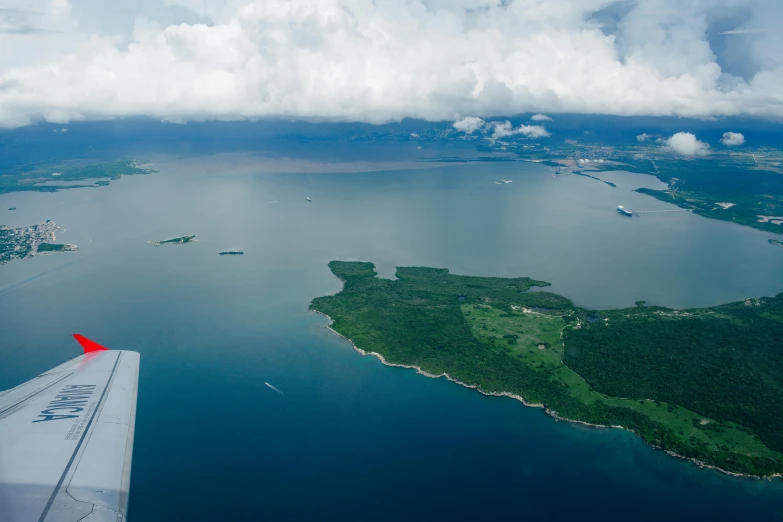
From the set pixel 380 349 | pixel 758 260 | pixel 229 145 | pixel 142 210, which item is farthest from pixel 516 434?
pixel 229 145

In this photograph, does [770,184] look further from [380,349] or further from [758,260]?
[380,349]

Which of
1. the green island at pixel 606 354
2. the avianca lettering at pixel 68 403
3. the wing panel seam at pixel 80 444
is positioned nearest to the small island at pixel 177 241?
the green island at pixel 606 354

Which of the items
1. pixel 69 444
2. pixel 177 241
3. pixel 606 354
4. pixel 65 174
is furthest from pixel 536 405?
pixel 65 174

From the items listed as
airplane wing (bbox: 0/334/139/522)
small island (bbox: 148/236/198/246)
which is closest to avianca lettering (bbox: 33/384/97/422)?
airplane wing (bbox: 0/334/139/522)

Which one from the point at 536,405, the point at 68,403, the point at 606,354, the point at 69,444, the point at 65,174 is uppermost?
the point at 65,174

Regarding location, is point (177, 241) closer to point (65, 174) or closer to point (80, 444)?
point (80, 444)

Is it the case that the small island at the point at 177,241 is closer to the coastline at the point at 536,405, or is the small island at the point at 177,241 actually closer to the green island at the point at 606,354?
the green island at the point at 606,354
